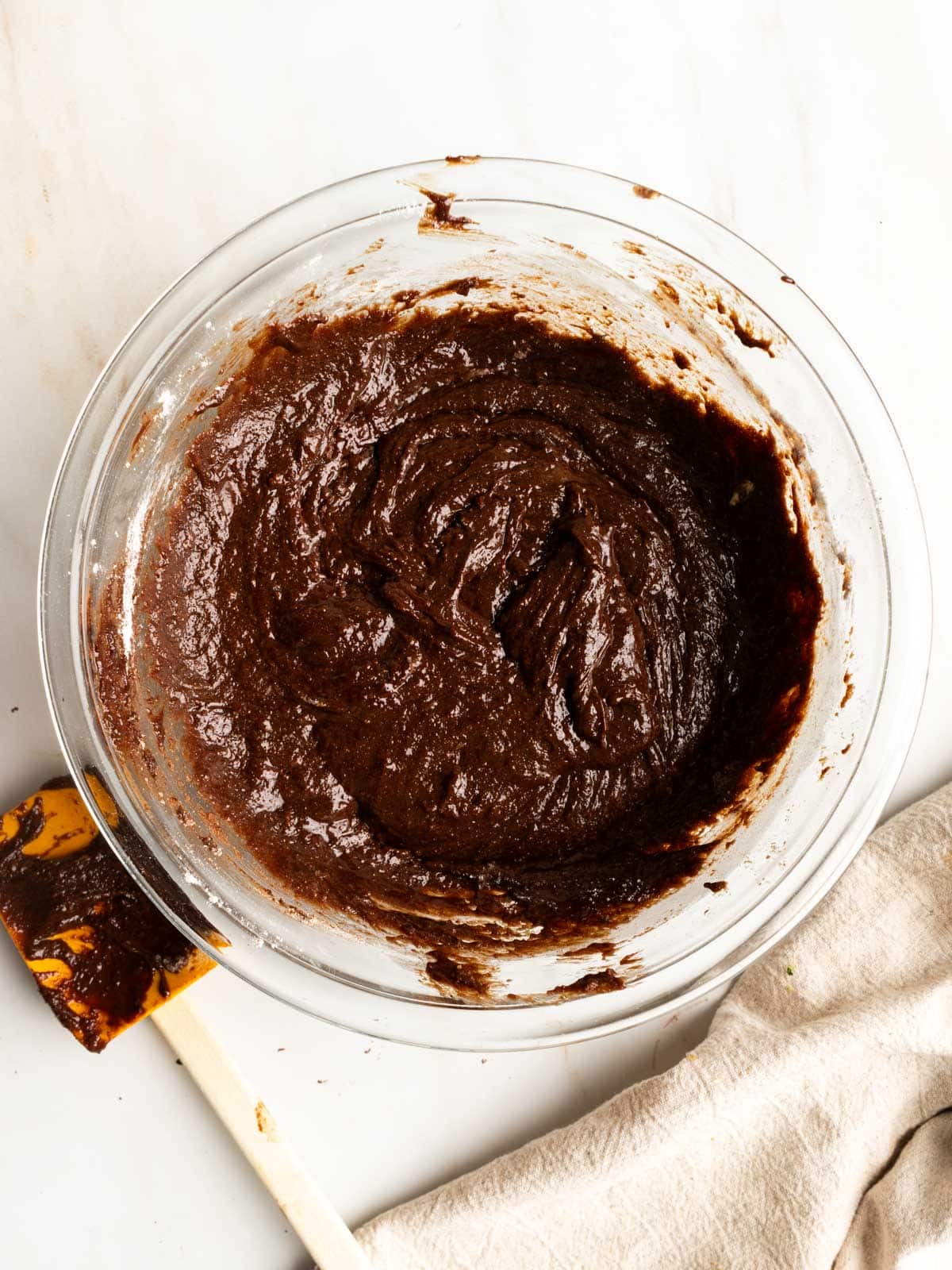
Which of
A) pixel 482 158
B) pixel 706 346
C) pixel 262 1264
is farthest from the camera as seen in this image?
pixel 262 1264

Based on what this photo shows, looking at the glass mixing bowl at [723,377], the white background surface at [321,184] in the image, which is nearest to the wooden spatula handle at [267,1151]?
the white background surface at [321,184]

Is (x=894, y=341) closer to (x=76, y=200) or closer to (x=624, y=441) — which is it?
(x=624, y=441)

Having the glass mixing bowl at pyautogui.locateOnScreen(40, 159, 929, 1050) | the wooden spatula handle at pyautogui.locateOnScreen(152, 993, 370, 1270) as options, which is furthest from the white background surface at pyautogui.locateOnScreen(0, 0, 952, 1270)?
the glass mixing bowl at pyautogui.locateOnScreen(40, 159, 929, 1050)

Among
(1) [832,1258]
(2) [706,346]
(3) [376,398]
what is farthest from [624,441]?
(1) [832,1258]

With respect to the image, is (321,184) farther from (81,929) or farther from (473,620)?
(81,929)

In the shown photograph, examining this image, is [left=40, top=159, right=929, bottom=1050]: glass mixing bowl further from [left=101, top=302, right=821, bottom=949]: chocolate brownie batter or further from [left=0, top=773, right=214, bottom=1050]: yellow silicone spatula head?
[left=0, top=773, right=214, bottom=1050]: yellow silicone spatula head

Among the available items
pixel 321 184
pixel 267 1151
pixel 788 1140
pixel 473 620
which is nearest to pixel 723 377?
pixel 473 620
